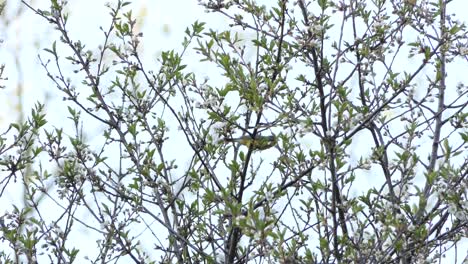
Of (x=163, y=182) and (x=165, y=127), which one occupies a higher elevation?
(x=165, y=127)

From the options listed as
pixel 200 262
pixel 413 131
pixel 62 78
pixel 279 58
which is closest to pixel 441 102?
pixel 413 131

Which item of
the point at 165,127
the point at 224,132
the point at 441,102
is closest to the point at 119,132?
the point at 165,127

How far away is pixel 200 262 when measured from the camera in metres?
4.55

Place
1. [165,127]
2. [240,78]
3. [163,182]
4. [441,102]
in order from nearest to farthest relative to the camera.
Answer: [240,78] → [163,182] → [165,127] → [441,102]

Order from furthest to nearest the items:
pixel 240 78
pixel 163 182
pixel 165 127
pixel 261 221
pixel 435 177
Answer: pixel 165 127, pixel 163 182, pixel 240 78, pixel 435 177, pixel 261 221

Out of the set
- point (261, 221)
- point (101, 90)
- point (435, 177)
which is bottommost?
point (261, 221)

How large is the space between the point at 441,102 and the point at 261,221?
2477 millimetres

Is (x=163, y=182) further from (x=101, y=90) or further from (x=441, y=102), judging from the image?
(x=441, y=102)

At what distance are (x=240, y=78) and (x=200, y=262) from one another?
43.5 inches

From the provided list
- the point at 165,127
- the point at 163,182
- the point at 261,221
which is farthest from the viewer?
the point at 165,127

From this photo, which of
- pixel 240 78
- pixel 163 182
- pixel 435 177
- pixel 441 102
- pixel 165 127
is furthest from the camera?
pixel 441 102

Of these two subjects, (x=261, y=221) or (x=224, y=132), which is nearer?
(x=261, y=221)

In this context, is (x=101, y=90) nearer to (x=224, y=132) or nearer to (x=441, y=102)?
(x=224, y=132)

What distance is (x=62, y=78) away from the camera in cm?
473
